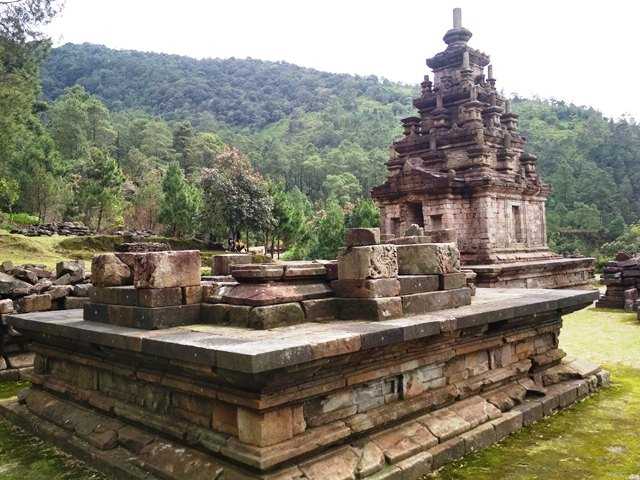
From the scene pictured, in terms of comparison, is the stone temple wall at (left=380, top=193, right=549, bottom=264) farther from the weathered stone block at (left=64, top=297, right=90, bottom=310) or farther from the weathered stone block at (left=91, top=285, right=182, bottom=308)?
the weathered stone block at (left=91, top=285, right=182, bottom=308)

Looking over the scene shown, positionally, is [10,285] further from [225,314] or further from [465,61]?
[465,61]

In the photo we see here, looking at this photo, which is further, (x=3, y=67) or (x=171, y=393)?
(x=3, y=67)

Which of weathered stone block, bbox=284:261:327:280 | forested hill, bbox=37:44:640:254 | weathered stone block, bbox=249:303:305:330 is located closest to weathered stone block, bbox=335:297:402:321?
weathered stone block, bbox=284:261:327:280

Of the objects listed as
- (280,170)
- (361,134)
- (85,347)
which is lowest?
(85,347)

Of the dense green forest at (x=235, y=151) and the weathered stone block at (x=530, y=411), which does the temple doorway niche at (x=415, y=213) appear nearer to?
the weathered stone block at (x=530, y=411)

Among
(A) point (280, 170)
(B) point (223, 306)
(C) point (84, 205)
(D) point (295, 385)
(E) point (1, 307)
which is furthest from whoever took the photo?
(A) point (280, 170)

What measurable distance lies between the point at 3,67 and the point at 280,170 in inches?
2190

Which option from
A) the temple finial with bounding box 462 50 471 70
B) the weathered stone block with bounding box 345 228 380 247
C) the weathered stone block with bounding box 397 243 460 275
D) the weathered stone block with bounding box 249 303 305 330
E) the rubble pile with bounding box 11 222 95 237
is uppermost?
the temple finial with bounding box 462 50 471 70

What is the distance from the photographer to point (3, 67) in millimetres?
20172

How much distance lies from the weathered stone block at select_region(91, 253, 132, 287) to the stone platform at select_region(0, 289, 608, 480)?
0.48 metres

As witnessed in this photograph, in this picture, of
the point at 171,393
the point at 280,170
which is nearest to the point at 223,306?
the point at 171,393

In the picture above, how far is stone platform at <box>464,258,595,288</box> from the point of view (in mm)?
15602

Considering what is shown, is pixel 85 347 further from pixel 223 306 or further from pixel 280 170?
pixel 280 170

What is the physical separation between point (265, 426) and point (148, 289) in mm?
2030
